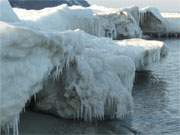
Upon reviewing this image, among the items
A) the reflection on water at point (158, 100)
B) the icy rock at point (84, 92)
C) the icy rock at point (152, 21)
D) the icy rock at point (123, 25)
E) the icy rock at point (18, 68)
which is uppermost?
the icy rock at point (18, 68)

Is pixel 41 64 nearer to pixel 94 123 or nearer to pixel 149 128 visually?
pixel 94 123


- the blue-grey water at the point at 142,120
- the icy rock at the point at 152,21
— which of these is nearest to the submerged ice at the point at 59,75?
the blue-grey water at the point at 142,120

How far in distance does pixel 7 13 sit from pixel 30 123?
362cm

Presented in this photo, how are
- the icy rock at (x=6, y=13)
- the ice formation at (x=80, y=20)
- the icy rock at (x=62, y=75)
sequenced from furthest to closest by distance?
the ice formation at (x=80, y=20) < the icy rock at (x=6, y=13) < the icy rock at (x=62, y=75)

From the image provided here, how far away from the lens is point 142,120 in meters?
17.2

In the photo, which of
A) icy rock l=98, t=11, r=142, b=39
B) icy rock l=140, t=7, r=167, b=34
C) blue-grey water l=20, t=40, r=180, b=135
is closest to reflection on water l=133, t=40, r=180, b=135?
blue-grey water l=20, t=40, r=180, b=135

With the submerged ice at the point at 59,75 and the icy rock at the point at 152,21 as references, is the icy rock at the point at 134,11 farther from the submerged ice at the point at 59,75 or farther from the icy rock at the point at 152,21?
the submerged ice at the point at 59,75

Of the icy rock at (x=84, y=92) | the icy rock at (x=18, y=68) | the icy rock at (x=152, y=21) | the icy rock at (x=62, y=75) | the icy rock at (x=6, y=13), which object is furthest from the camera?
the icy rock at (x=152, y=21)

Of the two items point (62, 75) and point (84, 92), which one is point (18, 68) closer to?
point (62, 75)

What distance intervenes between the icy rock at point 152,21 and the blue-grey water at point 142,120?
104ft

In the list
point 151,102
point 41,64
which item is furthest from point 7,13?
point 151,102

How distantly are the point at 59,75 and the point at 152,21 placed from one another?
41.8 meters

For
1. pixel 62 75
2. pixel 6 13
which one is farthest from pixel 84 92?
pixel 6 13

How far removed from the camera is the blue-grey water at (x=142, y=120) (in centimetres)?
1545
